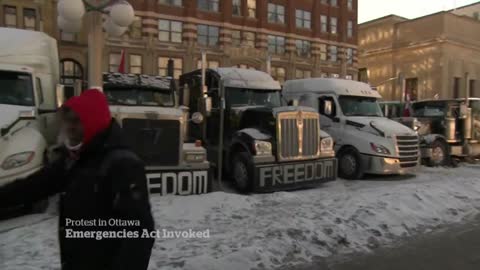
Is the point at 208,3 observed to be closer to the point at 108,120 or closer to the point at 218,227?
the point at 218,227

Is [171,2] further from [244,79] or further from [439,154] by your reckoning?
[244,79]

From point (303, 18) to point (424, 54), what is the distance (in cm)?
2120

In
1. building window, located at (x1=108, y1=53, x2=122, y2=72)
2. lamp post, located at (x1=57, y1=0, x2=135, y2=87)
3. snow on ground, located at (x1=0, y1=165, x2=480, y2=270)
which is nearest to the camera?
snow on ground, located at (x1=0, y1=165, x2=480, y2=270)

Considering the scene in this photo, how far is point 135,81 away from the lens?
10.3 metres

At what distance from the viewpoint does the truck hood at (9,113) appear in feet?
24.2

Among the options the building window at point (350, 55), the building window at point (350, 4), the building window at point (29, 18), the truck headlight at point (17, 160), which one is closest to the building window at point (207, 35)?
the building window at point (29, 18)

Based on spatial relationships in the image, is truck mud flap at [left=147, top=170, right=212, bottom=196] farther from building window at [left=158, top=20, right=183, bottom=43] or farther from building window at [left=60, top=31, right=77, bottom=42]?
building window at [left=158, top=20, right=183, bottom=43]

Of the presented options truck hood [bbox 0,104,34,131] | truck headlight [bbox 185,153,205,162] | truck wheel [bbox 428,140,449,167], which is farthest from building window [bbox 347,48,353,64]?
truck hood [bbox 0,104,34,131]

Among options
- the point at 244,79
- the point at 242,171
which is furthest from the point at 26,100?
the point at 244,79

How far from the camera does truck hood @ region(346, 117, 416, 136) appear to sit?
1284 cm

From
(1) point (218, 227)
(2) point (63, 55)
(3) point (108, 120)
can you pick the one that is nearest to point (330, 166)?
(1) point (218, 227)

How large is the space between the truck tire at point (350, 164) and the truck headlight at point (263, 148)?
3707mm

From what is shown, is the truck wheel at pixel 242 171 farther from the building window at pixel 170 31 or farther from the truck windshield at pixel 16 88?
the building window at pixel 170 31

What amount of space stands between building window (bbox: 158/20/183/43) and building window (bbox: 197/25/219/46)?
2.17 meters
